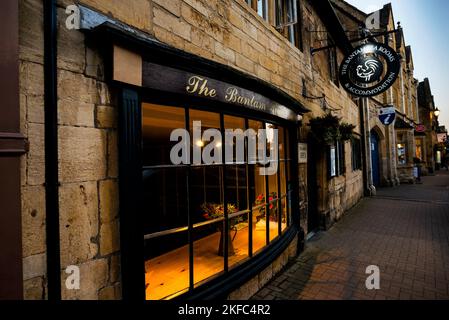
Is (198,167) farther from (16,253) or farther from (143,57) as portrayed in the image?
(16,253)

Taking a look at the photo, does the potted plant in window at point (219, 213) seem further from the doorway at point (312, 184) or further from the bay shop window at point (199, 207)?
the doorway at point (312, 184)

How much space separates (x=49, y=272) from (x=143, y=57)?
180 cm

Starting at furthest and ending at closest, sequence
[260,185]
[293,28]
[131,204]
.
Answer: [293,28], [260,185], [131,204]

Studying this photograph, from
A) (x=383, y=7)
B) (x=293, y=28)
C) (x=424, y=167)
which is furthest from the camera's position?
(x=424, y=167)

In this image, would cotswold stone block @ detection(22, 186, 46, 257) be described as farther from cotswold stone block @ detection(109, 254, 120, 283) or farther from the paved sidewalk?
the paved sidewalk

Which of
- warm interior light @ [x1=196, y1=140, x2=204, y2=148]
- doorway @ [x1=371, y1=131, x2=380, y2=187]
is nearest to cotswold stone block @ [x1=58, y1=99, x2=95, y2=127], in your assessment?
warm interior light @ [x1=196, y1=140, x2=204, y2=148]

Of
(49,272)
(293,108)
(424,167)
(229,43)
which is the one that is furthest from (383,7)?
(49,272)

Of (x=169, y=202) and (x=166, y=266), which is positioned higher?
(x=169, y=202)

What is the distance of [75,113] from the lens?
1.90m

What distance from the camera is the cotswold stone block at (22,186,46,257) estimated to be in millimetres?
1632

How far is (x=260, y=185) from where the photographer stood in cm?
409

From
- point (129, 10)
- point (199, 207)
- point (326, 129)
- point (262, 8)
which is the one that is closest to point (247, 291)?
point (199, 207)

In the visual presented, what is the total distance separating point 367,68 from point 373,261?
5.08m

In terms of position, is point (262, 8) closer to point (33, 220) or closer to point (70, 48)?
point (70, 48)
